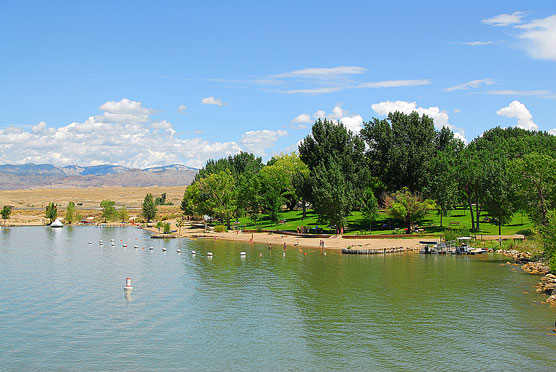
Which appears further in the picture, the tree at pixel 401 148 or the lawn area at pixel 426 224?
the tree at pixel 401 148

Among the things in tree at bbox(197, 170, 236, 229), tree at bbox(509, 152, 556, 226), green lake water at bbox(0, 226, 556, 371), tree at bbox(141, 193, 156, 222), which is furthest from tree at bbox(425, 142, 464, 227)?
tree at bbox(141, 193, 156, 222)

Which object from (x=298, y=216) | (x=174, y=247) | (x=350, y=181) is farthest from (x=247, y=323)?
(x=298, y=216)

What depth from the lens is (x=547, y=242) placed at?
2194 inches

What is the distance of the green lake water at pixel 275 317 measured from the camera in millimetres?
32469

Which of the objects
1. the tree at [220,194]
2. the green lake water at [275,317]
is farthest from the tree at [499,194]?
the tree at [220,194]

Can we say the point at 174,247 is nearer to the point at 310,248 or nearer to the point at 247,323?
the point at 310,248

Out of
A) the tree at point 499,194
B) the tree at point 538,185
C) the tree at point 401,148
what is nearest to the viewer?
the tree at point 538,185

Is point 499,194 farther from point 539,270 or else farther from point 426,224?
point 539,270

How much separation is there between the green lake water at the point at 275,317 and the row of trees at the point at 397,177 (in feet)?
72.0

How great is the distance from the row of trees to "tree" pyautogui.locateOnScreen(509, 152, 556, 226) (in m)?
0.14

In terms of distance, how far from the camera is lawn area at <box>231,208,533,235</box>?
319 ft

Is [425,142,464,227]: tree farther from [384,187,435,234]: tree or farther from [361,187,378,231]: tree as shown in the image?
[361,187,378,231]: tree

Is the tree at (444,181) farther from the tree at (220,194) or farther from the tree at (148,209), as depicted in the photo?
the tree at (148,209)

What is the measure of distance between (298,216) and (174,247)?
45.6m
